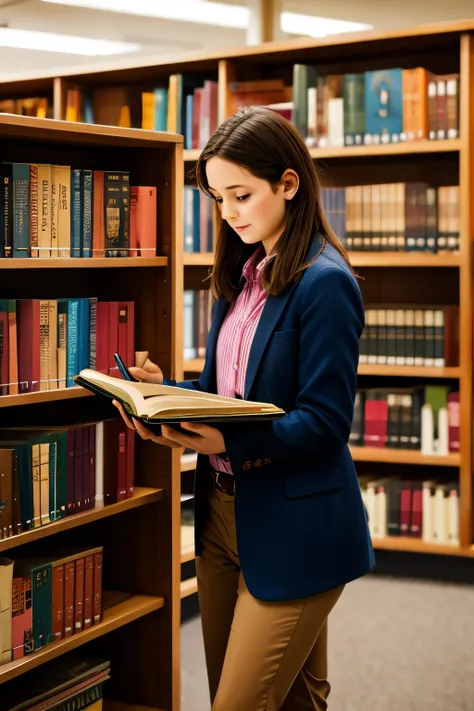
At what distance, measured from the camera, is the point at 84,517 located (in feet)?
7.26

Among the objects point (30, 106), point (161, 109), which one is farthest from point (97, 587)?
point (30, 106)

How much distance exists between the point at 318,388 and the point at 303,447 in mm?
105

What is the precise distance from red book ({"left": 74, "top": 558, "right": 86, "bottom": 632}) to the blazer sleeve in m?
0.83

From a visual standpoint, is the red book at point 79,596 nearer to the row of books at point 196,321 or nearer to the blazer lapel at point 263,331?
the blazer lapel at point 263,331

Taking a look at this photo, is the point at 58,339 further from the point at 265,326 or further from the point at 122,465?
the point at 265,326

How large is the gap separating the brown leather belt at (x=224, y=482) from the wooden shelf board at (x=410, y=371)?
215 cm

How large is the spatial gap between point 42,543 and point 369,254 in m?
2.03

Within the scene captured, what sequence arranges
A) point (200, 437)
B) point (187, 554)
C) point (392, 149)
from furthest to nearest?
1. point (392, 149)
2. point (187, 554)
3. point (200, 437)

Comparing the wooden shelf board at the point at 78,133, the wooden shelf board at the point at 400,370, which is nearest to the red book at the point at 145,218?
the wooden shelf board at the point at 78,133

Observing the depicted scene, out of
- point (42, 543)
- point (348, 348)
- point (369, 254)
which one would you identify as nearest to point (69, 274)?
point (42, 543)

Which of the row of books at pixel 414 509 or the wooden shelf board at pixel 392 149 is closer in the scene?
the wooden shelf board at pixel 392 149

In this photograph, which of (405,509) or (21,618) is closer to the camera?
(21,618)

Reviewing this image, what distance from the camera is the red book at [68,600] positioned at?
2.23 metres

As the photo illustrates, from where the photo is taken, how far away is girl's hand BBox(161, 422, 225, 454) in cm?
161
